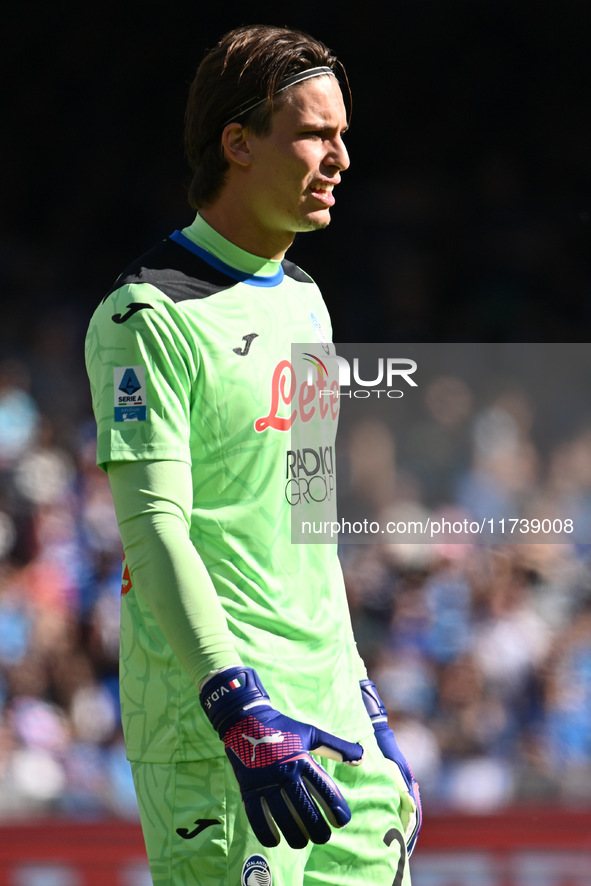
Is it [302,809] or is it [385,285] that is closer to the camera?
[302,809]

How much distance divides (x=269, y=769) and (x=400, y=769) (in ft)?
1.59

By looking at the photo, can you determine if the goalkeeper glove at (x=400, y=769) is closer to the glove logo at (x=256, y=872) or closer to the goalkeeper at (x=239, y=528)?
the goalkeeper at (x=239, y=528)

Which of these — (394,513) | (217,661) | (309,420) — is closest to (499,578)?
A: (394,513)

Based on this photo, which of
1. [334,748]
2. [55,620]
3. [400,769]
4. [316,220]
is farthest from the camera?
[55,620]

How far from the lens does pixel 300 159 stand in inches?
70.5

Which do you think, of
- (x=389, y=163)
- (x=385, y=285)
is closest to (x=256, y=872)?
(x=385, y=285)

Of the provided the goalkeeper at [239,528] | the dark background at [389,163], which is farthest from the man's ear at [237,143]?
the dark background at [389,163]

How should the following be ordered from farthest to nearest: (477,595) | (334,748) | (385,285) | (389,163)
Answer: (389,163) → (385,285) → (477,595) → (334,748)

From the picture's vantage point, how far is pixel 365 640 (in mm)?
5332

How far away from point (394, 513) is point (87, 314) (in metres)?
1.77

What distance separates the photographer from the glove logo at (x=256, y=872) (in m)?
1.63

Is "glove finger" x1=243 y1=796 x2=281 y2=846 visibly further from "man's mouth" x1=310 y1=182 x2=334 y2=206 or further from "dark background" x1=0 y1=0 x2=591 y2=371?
"dark background" x1=0 y1=0 x2=591 y2=371

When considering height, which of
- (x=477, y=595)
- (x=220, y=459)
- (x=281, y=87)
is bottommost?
(x=477, y=595)

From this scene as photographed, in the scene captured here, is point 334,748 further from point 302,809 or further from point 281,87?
point 281,87
